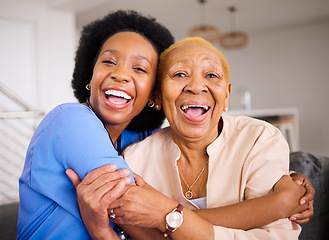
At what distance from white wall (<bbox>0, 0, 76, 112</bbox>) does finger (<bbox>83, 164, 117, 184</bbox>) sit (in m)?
5.06

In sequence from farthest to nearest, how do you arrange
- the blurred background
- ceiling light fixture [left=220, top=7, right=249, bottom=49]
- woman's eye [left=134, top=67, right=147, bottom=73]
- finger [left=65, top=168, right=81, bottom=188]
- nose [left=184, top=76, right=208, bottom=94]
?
ceiling light fixture [left=220, top=7, right=249, bottom=49] < the blurred background < woman's eye [left=134, top=67, right=147, bottom=73] < nose [left=184, top=76, right=208, bottom=94] < finger [left=65, top=168, right=81, bottom=188]

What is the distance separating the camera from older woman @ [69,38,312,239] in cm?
108

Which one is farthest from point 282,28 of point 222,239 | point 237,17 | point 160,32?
point 222,239

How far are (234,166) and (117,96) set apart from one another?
600mm

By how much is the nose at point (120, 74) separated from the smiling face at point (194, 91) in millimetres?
178

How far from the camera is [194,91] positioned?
4.52 ft

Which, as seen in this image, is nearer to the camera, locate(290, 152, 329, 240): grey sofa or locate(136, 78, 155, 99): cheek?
locate(136, 78, 155, 99): cheek

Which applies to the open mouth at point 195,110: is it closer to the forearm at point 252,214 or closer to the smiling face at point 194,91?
the smiling face at point 194,91

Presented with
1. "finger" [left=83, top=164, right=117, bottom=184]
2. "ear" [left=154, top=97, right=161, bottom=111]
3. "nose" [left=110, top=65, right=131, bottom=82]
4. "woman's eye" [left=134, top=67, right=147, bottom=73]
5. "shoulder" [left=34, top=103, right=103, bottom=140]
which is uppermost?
"woman's eye" [left=134, top=67, right=147, bottom=73]

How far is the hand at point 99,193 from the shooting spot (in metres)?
1.00

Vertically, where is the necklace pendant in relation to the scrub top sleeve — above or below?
below

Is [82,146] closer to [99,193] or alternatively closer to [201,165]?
[99,193]

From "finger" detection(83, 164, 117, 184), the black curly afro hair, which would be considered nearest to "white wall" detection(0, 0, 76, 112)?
the black curly afro hair

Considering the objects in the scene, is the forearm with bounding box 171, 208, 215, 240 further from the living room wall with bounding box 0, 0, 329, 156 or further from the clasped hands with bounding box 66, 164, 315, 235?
the living room wall with bounding box 0, 0, 329, 156
